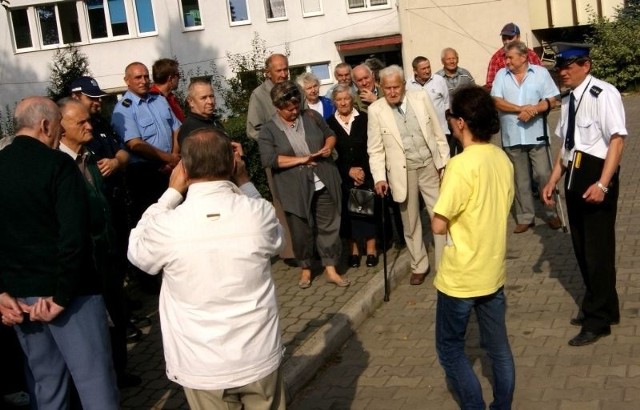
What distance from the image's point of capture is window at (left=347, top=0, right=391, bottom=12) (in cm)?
3444

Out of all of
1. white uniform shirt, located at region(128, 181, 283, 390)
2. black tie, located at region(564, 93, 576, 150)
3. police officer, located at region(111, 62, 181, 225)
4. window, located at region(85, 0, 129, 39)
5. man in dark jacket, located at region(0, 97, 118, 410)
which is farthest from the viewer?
window, located at region(85, 0, 129, 39)

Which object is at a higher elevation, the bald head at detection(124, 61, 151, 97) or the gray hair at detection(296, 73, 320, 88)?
the bald head at detection(124, 61, 151, 97)

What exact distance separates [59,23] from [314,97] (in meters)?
31.1

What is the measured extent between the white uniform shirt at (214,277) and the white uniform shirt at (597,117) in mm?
3073

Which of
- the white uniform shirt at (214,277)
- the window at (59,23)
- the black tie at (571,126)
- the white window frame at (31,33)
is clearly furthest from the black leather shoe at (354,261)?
the white window frame at (31,33)

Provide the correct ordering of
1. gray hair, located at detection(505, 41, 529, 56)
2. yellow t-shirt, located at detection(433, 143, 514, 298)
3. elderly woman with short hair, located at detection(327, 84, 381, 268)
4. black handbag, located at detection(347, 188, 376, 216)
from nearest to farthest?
yellow t-shirt, located at detection(433, 143, 514, 298) → black handbag, located at detection(347, 188, 376, 216) → elderly woman with short hair, located at detection(327, 84, 381, 268) → gray hair, located at detection(505, 41, 529, 56)

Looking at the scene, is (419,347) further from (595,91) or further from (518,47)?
(518,47)

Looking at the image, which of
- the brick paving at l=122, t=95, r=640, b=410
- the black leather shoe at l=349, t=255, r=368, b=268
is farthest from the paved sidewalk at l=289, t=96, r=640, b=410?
the black leather shoe at l=349, t=255, r=368, b=268

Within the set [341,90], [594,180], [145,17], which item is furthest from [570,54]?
[145,17]

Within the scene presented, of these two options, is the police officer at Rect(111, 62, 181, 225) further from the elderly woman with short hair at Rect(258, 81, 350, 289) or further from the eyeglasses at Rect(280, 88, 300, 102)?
the eyeglasses at Rect(280, 88, 300, 102)

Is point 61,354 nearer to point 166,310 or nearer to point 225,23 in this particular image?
point 166,310

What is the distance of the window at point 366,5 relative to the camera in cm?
3444

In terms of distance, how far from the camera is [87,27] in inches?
1431

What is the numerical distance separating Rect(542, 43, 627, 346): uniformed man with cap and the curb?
5.76ft
